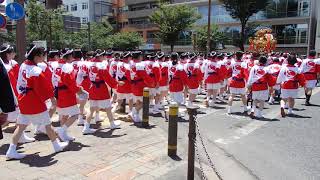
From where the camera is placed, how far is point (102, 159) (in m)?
6.36

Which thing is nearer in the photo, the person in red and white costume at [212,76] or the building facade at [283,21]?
the person in red and white costume at [212,76]

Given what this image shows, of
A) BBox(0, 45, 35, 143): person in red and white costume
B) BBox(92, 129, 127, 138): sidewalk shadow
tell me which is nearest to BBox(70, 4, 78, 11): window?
BBox(0, 45, 35, 143): person in red and white costume

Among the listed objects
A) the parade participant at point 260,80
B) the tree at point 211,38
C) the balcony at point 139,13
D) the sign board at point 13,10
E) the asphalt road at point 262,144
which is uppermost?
the balcony at point 139,13

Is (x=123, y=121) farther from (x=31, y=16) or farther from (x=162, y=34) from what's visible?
(x=162, y=34)

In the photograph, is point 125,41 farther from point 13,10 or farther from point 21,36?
point 13,10

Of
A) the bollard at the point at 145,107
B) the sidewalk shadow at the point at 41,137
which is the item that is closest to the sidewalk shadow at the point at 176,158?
the bollard at the point at 145,107

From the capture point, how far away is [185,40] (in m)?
52.5

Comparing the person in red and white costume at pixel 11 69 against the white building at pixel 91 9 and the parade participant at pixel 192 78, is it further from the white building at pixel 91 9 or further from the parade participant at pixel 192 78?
the white building at pixel 91 9

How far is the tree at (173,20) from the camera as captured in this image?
135 ft

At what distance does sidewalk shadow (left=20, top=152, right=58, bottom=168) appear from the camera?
6.04 metres

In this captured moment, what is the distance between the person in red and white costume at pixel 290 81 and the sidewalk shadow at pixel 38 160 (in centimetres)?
767

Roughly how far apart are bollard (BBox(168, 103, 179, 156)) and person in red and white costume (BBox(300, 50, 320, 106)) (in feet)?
28.3

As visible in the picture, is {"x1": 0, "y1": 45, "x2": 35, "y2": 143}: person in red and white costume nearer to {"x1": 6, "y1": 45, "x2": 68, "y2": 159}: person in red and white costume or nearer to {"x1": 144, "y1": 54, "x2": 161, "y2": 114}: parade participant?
{"x1": 6, "y1": 45, "x2": 68, "y2": 159}: person in red and white costume

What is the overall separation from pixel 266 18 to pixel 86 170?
40717 millimetres
